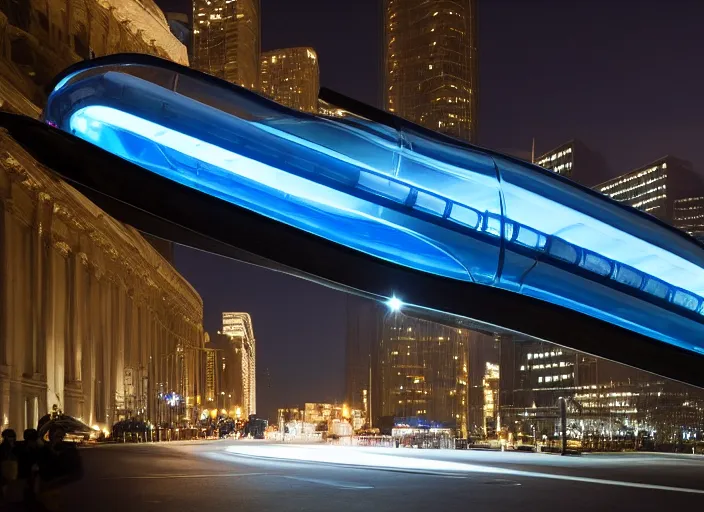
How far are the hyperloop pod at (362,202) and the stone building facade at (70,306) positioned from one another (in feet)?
38.9

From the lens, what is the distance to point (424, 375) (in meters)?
61.6

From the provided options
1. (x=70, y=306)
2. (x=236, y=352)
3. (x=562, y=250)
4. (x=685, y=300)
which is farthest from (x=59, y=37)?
(x=236, y=352)

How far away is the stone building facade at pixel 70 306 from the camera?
36.6 metres

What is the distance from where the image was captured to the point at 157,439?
46.6 metres

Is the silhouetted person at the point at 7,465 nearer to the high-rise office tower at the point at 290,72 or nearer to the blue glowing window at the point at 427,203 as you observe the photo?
the blue glowing window at the point at 427,203

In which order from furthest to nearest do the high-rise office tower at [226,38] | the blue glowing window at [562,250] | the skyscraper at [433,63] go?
the high-rise office tower at [226,38] → the skyscraper at [433,63] → the blue glowing window at [562,250]

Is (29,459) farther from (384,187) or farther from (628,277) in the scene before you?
(628,277)

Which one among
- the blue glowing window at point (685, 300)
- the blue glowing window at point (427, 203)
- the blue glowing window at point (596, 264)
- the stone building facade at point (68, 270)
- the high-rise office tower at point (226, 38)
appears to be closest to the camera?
the blue glowing window at point (427, 203)

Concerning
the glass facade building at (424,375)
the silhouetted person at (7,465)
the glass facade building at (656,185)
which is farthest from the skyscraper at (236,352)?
the silhouetted person at (7,465)

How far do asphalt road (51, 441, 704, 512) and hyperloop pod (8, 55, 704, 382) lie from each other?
207 centimetres

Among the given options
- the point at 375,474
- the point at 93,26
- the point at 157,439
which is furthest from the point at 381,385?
the point at 375,474

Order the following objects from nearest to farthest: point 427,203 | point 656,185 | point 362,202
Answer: point 362,202 < point 427,203 < point 656,185

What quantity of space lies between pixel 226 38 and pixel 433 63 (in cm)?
3206

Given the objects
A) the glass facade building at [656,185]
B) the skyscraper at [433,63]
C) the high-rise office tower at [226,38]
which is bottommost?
the glass facade building at [656,185]
